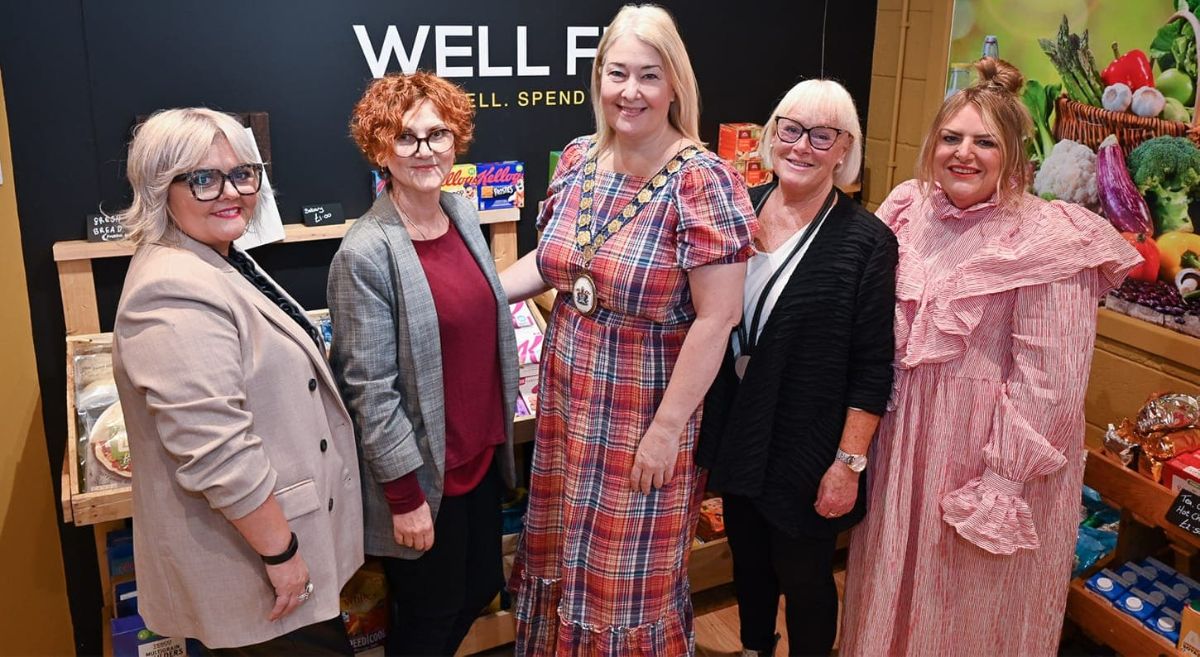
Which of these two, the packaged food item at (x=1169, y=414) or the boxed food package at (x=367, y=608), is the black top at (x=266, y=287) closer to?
the boxed food package at (x=367, y=608)

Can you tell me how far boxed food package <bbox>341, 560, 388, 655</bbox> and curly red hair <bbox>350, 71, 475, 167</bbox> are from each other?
1241mm

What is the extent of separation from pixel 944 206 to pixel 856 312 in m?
0.35

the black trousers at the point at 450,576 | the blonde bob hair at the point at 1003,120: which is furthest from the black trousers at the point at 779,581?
the blonde bob hair at the point at 1003,120

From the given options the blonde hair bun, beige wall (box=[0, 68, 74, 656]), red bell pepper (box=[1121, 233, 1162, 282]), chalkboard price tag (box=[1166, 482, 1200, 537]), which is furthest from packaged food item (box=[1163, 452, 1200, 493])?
beige wall (box=[0, 68, 74, 656])

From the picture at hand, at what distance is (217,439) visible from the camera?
1.65 meters

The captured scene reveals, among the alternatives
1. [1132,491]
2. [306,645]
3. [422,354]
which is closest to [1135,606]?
[1132,491]

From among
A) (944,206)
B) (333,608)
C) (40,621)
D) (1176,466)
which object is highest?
(944,206)

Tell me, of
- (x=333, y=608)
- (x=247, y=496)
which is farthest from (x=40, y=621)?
(x=247, y=496)

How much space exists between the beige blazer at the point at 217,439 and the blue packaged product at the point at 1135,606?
2.11 m

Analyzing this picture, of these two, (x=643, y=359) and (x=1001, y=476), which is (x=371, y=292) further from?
(x=1001, y=476)

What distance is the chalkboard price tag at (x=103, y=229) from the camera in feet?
8.76

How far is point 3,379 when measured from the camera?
267 centimetres

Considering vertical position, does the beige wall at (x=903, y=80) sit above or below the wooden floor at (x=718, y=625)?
above

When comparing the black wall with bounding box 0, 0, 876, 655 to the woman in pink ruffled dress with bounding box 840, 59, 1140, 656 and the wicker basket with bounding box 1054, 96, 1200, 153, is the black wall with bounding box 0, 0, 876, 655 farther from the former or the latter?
the woman in pink ruffled dress with bounding box 840, 59, 1140, 656
